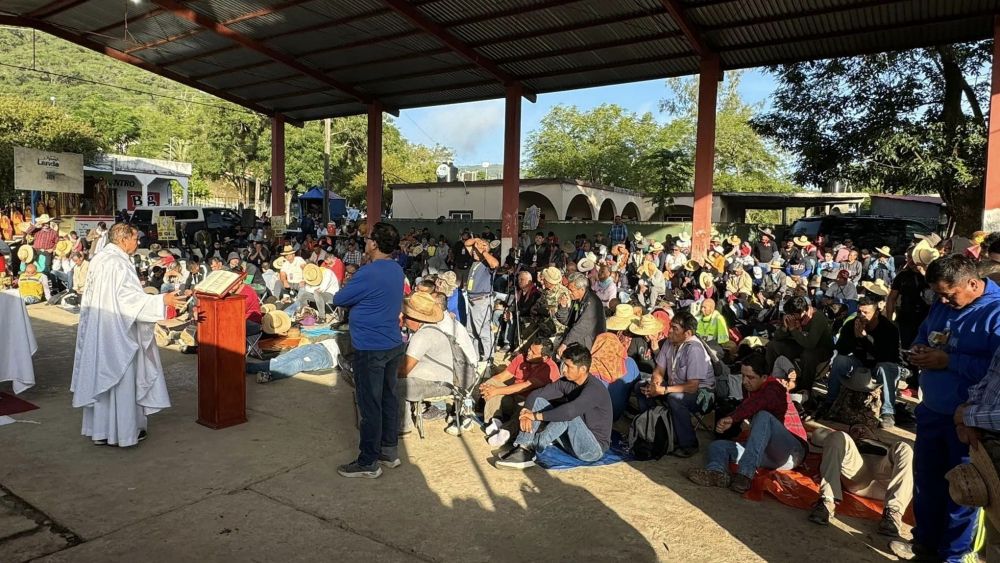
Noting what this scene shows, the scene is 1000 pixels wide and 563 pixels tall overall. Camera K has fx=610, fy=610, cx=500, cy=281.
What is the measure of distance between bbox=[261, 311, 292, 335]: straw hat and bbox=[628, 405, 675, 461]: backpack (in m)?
4.99

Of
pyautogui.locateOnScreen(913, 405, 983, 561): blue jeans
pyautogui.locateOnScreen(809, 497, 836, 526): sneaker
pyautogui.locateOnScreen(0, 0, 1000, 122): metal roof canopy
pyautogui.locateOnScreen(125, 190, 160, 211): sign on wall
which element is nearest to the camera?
pyautogui.locateOnScreen(913, 405, 983, 561): blue jeans

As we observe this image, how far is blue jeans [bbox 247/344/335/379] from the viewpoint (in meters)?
7.01

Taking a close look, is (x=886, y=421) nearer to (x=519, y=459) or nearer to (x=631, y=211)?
(x=519, y=459)

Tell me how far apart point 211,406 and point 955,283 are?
17.3ft

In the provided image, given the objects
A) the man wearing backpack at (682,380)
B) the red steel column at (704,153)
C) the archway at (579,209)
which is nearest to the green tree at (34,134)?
the archway at (579,209)

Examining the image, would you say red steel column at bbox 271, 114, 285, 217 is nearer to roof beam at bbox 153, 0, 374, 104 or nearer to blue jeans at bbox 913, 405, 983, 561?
roof beam at bbox 153, 0, 374, 104

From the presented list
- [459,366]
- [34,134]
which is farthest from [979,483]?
[34,134]

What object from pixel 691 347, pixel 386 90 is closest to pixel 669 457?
pixel 691 347

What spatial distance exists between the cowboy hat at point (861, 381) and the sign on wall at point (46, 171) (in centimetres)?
2436

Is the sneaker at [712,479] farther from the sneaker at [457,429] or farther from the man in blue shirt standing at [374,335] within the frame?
the man in blue shirt standing at [374,335]

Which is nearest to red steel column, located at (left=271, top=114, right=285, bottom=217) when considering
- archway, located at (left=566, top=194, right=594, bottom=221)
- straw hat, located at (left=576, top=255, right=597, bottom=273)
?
archway, located at (left=566, top=194, right=594, bottom=221)

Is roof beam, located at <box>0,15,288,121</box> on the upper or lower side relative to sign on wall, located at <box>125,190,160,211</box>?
upper

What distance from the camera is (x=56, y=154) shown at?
2138 centimetres

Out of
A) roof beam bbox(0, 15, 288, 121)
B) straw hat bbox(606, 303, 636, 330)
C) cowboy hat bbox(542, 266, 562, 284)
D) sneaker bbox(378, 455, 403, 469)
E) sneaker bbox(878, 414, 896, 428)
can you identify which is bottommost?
sneaker bbox(378, 455, 403, 469)
